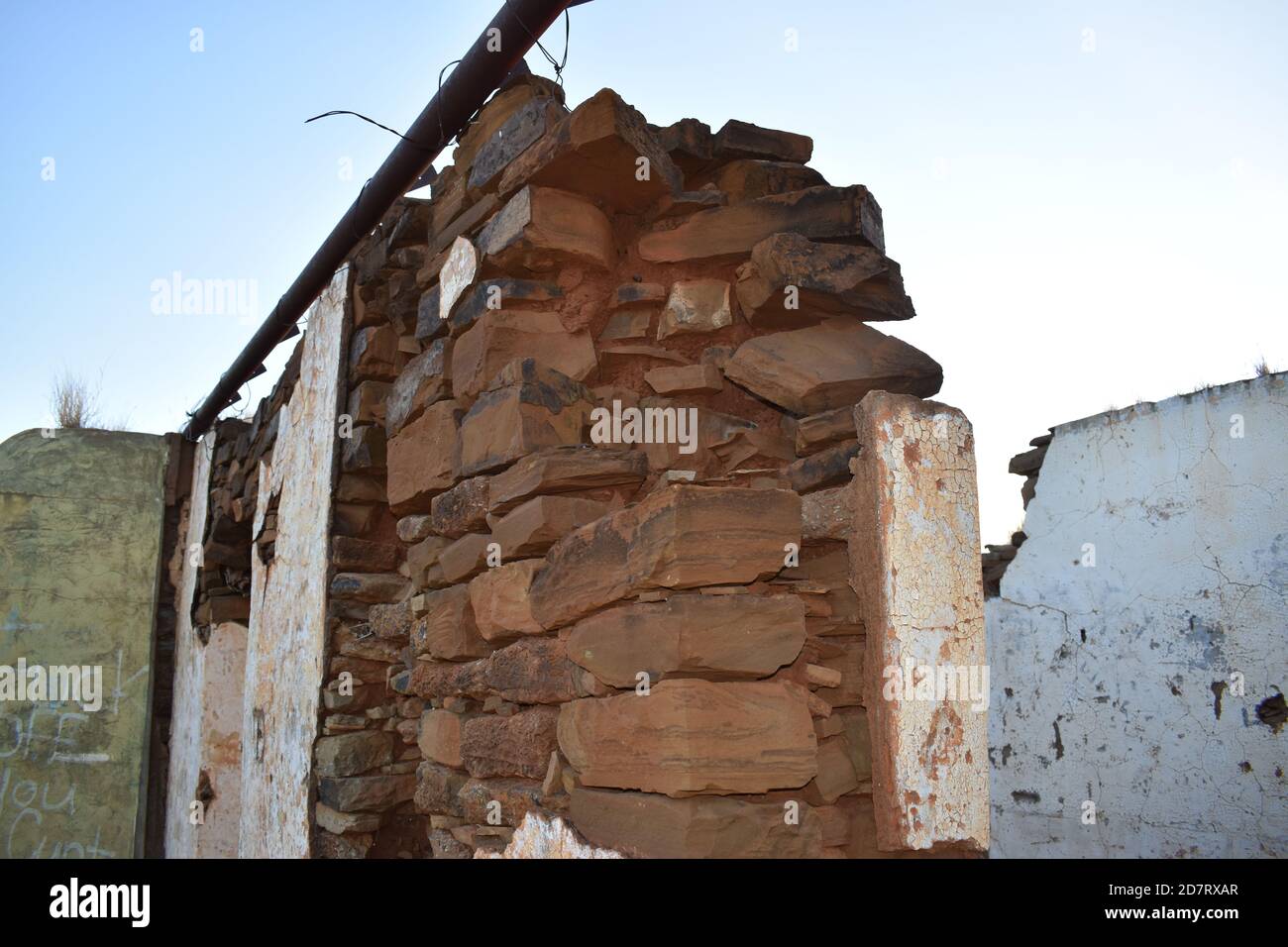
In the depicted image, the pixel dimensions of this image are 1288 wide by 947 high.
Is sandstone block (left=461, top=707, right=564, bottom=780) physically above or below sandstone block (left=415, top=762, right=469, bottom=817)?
above

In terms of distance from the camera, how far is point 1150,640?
6094mm

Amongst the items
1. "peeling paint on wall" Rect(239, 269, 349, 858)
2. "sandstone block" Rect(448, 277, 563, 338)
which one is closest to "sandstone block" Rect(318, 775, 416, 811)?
"peeling paint on wall" Rect(239, 269, 349, 858)

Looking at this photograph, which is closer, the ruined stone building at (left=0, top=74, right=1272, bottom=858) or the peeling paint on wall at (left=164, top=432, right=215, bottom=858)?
the ruined stone building at (left=0, top=74, right=1272, bottom=858)

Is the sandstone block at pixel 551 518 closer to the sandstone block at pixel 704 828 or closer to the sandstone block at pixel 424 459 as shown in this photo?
the sandstone block at pixel 424 459

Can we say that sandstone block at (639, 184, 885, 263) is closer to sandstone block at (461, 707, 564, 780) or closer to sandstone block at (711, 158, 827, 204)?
sandstone block at (711, 158, 827, 204)

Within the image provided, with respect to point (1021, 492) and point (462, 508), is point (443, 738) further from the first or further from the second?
point (1021, 492)

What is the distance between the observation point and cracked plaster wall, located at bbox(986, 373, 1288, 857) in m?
5.64

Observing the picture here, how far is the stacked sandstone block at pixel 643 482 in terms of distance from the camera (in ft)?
6.18

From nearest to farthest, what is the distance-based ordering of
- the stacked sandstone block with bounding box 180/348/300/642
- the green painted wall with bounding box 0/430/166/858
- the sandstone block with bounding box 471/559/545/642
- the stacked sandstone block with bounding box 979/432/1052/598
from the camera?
1. the sandstone block with bounding box 471/559/545/642
2. the stacked sandstone block with bounding box 180/348/300/642
3. the green painted wall with bounding box 0/430/166/858
4. the stacked sandstone block with bounding box 979/432/1052/598

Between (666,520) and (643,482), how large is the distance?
0.38 meters

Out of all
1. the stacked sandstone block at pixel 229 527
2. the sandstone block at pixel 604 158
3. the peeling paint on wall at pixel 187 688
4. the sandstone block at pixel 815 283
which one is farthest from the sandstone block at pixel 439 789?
the peeling paint on wall at pixel 187 688
